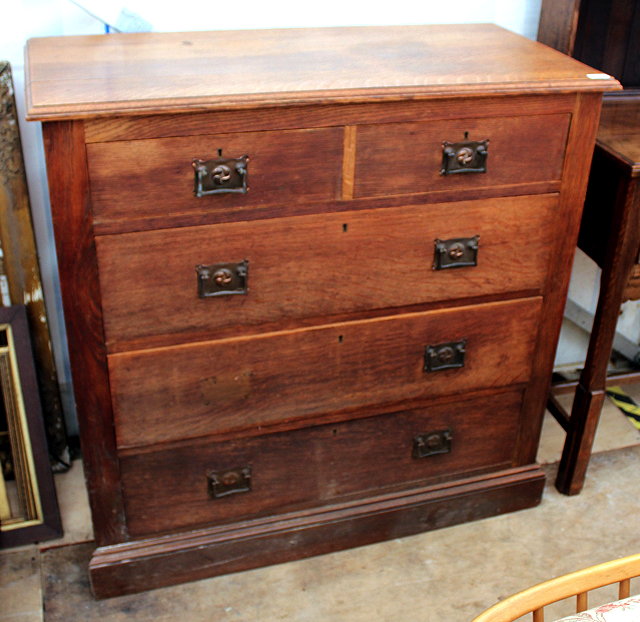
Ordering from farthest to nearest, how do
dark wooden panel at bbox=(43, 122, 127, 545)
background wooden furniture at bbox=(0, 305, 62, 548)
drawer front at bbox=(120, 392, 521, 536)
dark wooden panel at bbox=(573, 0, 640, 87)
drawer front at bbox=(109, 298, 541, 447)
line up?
dark wooden panel at bbox=(573, 0, 640, 87)
background wooden furniture at bbox=(0, 305, 62, 548)
drawer front at bbox=(120, 392, 521, 536)
drawer front at bbox=(109, 298, 541, 447)
dark wooden panel at bbox=(43, 122, 127, 545)

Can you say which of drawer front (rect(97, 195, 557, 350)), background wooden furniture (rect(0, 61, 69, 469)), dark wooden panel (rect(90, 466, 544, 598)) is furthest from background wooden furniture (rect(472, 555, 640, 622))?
background wooden furniture (rect(0, 61, 69, 469))

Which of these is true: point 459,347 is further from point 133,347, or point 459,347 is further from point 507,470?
point 133,347

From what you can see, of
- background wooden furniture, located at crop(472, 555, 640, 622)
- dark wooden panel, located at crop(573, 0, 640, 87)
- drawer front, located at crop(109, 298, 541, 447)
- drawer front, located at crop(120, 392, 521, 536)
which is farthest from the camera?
dark wooden panel, located at crop(573, 0, 640, 87)

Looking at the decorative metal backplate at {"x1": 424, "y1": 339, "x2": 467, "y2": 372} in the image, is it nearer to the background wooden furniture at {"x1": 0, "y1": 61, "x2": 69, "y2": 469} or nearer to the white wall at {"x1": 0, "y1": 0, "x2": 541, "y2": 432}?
the white wall at {"x1": 0, "y1": 0, "x2": 541, "y2": 432}

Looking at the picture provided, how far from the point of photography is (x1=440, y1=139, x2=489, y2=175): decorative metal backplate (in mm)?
1887

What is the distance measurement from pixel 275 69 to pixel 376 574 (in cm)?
132

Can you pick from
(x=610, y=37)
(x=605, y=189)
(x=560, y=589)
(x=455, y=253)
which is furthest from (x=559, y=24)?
(x=560, y=589)

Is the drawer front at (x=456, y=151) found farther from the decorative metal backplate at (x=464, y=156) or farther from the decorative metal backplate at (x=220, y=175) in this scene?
the decorative metal backplate at (x=220, y=175)

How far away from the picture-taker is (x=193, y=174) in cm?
175

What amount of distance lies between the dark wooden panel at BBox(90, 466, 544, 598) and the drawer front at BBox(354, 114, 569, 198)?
35.1 inches

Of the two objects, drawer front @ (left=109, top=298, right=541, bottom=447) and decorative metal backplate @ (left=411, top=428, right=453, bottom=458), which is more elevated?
drawer front @ (left=109, top=298, right=541, bottom=447)

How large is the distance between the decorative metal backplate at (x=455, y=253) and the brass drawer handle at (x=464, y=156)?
6.8 inches

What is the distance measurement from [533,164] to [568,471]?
3.31 ft

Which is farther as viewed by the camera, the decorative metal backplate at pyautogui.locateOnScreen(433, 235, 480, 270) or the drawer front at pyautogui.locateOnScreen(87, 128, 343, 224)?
the decorative metal backplate at pyautogui.locateOnScreen(433, 235, 480, 270)
